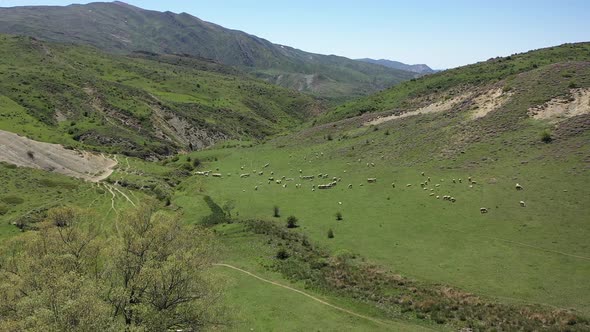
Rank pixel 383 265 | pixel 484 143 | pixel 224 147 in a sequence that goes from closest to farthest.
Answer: pixel 383 265, pixel 484 143, pixel 224 147

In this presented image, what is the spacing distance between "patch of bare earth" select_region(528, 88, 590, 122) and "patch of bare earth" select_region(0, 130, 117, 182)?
266ft

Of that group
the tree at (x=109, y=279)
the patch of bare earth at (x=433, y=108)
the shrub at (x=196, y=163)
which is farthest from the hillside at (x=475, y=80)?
the tree at (x=109, y=279)

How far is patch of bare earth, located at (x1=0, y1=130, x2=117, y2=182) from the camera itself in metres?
85.4

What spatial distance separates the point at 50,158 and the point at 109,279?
70.1 metres

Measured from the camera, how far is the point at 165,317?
90.2 feet

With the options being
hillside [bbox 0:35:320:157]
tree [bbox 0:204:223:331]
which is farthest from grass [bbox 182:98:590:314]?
hillside [bbox 0:35:320:157]

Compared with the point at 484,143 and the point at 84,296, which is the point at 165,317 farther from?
the point at 484,143

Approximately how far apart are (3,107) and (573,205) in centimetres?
12847

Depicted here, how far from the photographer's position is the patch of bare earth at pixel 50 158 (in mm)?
85438

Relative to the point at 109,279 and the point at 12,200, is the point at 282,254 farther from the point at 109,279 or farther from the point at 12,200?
the point at 12,200

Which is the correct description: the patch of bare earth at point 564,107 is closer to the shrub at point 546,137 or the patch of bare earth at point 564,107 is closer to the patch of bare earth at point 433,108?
the shrub at point 546,137

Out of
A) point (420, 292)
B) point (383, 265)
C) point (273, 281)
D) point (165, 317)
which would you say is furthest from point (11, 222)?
point (420, 292)

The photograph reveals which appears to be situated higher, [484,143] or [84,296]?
[484,143]

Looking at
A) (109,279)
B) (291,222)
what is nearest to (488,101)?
(291,222)
